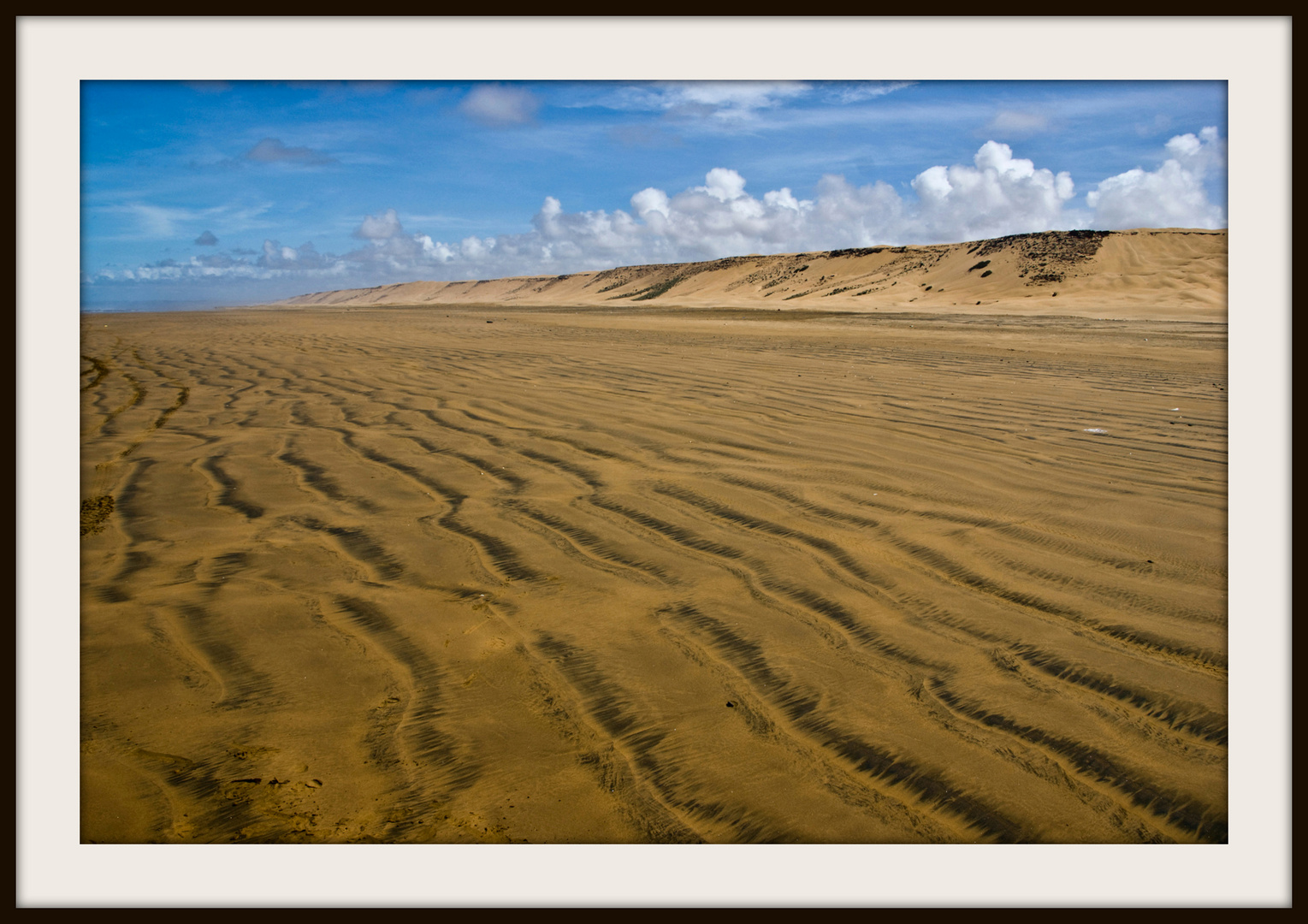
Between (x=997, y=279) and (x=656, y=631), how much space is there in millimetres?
42465

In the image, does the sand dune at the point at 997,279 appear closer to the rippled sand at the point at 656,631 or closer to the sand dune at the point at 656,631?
the sand dune at the point at 656,631

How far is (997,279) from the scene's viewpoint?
39.5 metres

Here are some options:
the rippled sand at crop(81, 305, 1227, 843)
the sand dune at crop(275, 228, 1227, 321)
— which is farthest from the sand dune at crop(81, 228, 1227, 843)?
the sand dune at crop(275, 228, 1227, 321)

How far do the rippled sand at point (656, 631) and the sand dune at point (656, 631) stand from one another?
0.04ft

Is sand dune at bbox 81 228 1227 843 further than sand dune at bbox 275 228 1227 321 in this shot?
No

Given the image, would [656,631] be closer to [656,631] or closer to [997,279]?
[656,631]

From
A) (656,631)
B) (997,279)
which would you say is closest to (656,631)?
(656,631)

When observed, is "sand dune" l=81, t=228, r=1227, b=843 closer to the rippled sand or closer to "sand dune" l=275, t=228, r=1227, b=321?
the rippled sand

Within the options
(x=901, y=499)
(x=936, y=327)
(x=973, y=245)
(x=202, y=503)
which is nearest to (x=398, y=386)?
(x=202, y=503)

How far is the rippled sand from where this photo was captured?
1.66m

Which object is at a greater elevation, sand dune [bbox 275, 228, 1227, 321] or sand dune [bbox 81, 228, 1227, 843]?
sand dune [bbox 275, 228, 1227, 321]

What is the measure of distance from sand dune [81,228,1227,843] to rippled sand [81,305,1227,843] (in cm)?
1

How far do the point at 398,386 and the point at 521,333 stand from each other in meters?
9.11

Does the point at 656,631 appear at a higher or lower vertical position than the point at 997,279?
lower
